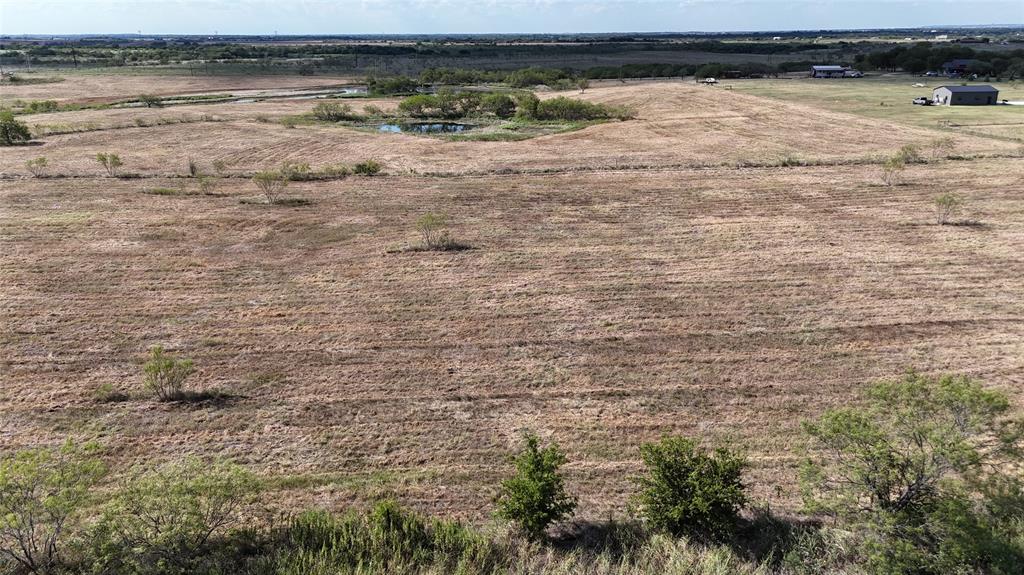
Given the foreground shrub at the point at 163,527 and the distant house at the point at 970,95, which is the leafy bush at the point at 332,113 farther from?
the distant house at the point at 970,95

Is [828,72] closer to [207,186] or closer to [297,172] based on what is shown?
[297,172]

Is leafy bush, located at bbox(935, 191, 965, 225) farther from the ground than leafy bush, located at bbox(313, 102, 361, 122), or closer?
closer

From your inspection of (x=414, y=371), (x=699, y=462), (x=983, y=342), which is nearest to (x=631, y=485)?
(x=699, y=462)

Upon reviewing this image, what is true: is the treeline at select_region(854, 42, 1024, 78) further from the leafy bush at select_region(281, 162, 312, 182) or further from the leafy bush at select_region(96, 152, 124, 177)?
the leafy bush at select_region(96, 152, 124, 177)

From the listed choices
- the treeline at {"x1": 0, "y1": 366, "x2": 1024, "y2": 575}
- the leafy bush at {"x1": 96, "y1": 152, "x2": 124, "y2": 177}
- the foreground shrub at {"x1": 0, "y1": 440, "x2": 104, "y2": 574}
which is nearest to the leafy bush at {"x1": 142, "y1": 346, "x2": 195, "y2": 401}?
the treeline at {"x1": 0, "y1": 366, "x2": 1024, "y2": 575}

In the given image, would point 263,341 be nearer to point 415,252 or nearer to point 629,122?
point 415,252

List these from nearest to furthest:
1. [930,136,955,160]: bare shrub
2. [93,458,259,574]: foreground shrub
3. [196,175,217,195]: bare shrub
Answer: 1. [93,458,259,574]: foreground shrub
2. [196,175,217,195]: bare shrub
3. [930,136,955,160]: bare shrub

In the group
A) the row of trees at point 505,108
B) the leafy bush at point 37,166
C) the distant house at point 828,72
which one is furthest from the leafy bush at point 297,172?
the distant house at point 828,72
